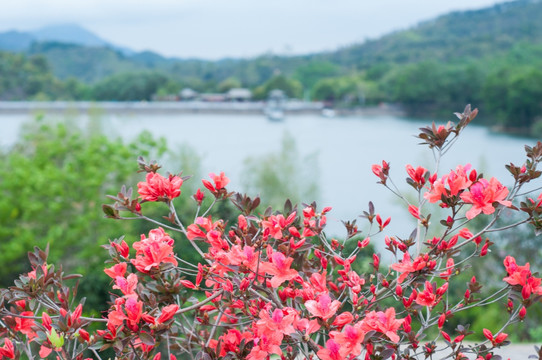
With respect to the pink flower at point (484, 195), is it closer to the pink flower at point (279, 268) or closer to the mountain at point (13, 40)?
the pink flower at point (279, 268)

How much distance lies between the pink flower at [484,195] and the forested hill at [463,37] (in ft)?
90.0

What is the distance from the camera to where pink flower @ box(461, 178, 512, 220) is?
1023 mm

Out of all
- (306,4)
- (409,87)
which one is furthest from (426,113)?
(306,4)

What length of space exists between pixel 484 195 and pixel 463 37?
31.5 metres

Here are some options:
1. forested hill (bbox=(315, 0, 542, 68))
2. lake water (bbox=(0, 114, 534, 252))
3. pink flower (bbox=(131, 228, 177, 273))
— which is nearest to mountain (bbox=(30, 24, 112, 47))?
lake water (bbox=(0, 114, 534, 252))

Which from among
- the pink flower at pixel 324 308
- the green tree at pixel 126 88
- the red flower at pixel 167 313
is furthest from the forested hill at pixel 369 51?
the red flower at pixel 167 313

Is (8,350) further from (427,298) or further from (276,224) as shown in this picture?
(427,298)

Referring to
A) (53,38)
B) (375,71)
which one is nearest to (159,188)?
(375,71)

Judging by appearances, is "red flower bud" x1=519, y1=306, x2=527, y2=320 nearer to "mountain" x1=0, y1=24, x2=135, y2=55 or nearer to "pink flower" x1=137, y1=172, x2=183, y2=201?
"pink flower" x1=137, y1=172, x2=183, y2=201

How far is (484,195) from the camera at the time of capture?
1031 mm

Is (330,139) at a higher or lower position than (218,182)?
lower

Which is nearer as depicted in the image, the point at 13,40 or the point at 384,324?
the point at 384,324

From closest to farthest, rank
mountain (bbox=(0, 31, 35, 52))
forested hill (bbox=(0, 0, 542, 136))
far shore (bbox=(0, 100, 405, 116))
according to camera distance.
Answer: forested hill (bbox=(0, 0, 542, 136))
far shore (bbox=(0, 100, 405, 116))
mountain (bbox=(0, 31, 35, 52))

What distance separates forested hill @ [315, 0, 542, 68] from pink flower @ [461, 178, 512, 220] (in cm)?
2742
